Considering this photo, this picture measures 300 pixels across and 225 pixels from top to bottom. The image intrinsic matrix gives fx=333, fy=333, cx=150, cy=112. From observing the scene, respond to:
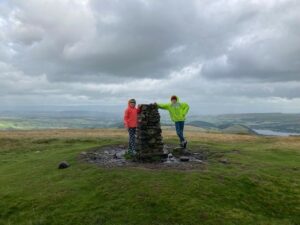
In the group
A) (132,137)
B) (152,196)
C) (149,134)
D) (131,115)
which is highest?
(131,115)

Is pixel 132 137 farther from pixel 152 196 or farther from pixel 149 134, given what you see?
pixel 152 196

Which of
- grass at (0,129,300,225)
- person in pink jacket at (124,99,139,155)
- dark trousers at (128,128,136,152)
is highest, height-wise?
person in pink jacket at (124,99,139,155)

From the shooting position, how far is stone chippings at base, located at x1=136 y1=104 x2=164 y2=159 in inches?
1145

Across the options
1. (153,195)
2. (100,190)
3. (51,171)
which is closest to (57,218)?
(100,190)

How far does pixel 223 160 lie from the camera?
29578 millimetres

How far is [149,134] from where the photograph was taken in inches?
1155

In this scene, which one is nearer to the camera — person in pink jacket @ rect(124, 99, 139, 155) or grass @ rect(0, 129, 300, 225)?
grass @ rect(0, 129, 300, 225)

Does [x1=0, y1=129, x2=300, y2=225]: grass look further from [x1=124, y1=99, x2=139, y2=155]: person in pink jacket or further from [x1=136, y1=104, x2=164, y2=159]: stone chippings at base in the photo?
[x1=124, y1=99, x2=139, y2=155]: person in pink jacket

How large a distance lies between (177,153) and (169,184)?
38.8 feet

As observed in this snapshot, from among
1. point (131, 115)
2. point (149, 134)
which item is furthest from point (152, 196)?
point (131, 115)

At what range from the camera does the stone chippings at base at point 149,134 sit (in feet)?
95.5

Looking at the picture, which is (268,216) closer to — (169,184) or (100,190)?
(169,184)

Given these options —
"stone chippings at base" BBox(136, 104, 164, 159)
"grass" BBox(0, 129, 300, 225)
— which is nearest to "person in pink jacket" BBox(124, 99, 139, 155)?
"stone chippings at base" BBox(136, 104, 164, 159)

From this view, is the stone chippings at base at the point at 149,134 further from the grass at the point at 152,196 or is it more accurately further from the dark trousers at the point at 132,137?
the grass at the point at 152,196
